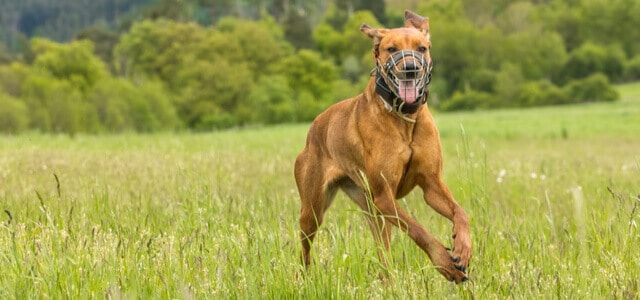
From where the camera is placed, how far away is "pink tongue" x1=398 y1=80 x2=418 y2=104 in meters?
4.53

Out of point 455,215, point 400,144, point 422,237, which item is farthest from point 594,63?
point 422,237

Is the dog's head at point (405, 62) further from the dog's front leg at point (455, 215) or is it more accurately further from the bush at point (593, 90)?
the bush at point (593, 90)

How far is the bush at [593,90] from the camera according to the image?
257ft

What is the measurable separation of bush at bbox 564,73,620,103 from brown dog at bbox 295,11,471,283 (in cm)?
7648

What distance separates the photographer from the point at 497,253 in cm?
525

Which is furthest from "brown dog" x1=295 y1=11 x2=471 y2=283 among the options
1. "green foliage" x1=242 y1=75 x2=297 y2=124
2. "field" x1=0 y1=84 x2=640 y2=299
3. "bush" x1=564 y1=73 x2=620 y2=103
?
"green foliage" x1=242 y1=75 x2=297 y2=124

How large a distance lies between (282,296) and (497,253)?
1.80m

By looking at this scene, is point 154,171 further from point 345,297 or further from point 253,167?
point 345,297

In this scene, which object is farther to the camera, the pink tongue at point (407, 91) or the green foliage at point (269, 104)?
the green foliage at point (269, 104)

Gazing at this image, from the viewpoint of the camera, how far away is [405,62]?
4.45m

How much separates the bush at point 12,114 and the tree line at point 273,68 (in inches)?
5.7

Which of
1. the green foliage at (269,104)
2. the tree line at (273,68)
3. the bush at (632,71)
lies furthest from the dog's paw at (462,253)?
the bush at (632,71)

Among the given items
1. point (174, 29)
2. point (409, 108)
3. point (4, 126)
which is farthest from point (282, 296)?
point (174, 29)

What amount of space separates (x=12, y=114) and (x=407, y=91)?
66099 millimetres
